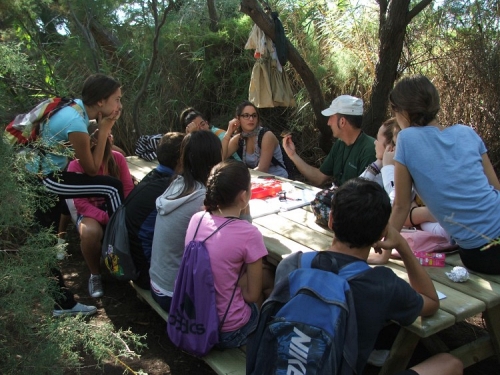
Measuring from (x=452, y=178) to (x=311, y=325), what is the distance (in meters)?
1.15

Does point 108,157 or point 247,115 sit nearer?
point 108,157

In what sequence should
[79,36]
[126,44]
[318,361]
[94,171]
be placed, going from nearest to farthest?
1. [318,361]
2. [94,171]
3. [79,36]
4. [126,44]

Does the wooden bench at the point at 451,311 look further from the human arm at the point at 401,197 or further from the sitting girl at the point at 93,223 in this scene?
the sitting girl at the point at 93,223

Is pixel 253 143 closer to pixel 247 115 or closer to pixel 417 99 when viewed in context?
pixel 247 115

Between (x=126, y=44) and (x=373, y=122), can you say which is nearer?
(x=373, y=122)

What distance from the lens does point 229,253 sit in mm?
2496

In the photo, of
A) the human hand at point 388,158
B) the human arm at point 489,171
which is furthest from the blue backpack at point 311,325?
the human hand at point 388,158

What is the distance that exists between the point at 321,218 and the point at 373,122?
2501 mm

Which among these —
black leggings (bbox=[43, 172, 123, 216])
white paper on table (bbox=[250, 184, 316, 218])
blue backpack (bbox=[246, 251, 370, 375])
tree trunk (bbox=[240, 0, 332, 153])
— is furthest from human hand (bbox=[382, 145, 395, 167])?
tree trunk (bbox=[240, 0, 332, 153])

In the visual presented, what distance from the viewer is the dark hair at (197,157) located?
9.77ft

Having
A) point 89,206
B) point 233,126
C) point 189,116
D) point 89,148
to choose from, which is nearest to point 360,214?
point 89,148

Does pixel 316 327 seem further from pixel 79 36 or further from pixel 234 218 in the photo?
pixel 79 36

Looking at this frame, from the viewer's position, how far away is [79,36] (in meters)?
7.03

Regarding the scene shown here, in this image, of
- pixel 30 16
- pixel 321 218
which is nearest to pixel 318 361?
pixel 321 218
